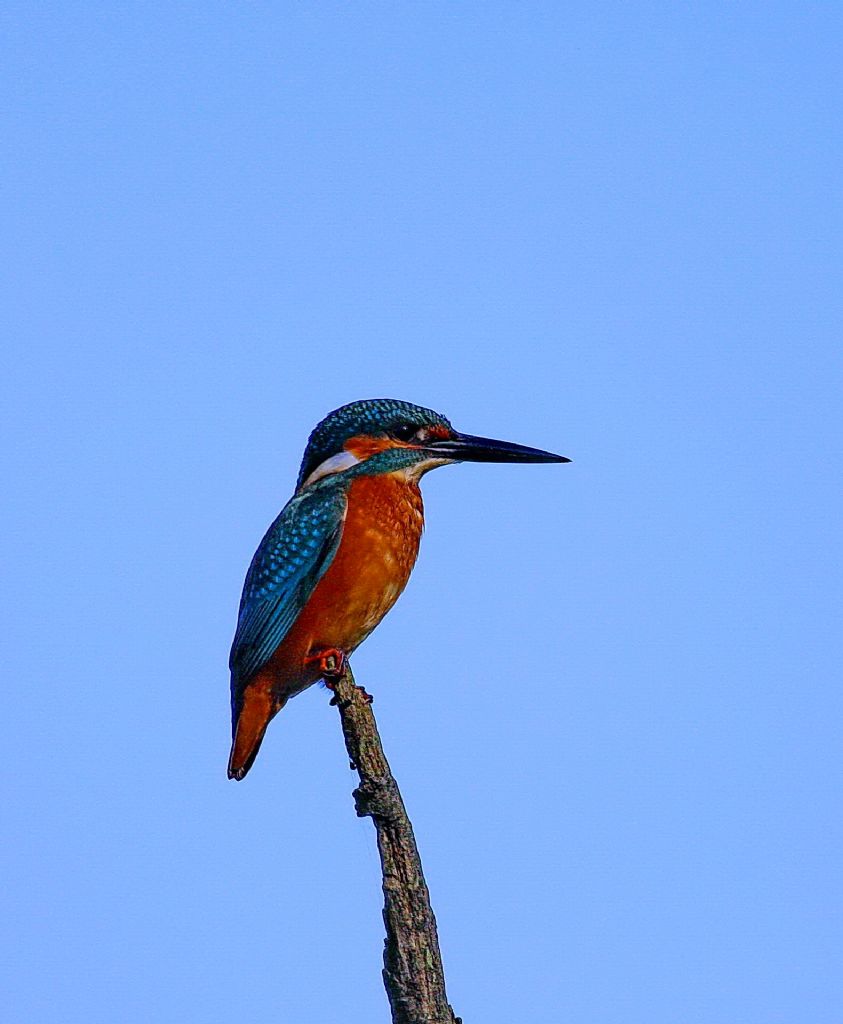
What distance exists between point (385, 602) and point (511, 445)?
1035 millimetres

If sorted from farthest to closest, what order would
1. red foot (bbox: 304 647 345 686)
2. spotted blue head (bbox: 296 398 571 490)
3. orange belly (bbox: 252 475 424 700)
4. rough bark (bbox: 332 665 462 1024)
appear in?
spotted blue head (bbox: 296 398 571 490), orange belly (bbox: 252 475 424 700), red foot (bbox: 304 647 345 686), rough bark (bbox: 332 665 462 1024)

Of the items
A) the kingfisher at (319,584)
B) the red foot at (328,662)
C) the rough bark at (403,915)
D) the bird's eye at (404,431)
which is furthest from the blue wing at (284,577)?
the rough bark at (403,915)

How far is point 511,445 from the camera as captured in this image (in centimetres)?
663

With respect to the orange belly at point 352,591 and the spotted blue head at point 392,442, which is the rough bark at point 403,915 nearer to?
the orange belly at point 352,591

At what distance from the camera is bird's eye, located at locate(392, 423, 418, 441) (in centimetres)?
653

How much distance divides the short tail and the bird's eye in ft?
4.46

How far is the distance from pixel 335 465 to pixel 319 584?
702 millimetres

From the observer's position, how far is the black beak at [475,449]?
258 inches

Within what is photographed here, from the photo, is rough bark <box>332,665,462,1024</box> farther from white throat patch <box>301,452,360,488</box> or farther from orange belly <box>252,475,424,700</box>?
white throat patch <box>301,452,360,488</box>

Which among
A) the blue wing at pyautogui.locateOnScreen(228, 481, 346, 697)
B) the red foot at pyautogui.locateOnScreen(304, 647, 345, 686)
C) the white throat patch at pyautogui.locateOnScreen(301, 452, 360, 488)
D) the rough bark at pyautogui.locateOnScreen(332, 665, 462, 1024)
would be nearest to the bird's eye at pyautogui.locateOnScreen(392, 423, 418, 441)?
the white throat patch at pyautogui.locateOnScreen(301, 452, 360, 488)

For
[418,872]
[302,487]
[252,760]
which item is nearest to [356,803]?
[418,872]

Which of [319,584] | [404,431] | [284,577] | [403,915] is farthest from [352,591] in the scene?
[403,915]

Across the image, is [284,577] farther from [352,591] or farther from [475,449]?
[475,449]

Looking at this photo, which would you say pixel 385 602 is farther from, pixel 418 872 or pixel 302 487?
pixel 418 872
